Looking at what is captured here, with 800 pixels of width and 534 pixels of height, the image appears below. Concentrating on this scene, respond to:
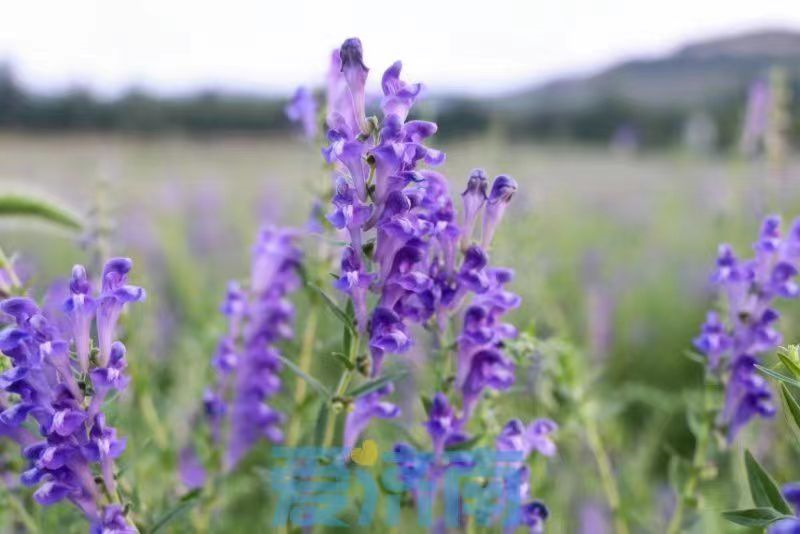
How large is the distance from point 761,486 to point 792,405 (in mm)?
136

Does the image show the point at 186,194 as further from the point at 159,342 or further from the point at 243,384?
the point at 243,384

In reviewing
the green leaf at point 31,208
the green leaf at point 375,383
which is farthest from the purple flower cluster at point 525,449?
the green leaf at point 31,208

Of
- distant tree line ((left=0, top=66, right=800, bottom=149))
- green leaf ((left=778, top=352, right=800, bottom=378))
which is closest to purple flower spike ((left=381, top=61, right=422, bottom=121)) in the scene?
green leaf ((left=778, top=352, right=800, bottom=378))

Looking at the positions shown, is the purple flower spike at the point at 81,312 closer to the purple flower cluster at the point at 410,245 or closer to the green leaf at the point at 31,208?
the purple flower cluster at the point at 410,245

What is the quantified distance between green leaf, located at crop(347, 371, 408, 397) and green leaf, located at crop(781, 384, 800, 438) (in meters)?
0.53

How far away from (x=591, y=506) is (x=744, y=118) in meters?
1.92

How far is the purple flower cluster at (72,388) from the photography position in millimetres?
1071

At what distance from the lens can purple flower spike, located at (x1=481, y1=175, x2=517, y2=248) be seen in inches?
54.6

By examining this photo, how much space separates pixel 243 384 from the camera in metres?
1.82

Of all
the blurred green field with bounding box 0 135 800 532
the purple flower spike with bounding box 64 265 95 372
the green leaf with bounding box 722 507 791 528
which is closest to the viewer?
the green leaf with bounding box 722 507 791 528

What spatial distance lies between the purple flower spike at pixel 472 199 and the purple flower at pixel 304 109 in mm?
662

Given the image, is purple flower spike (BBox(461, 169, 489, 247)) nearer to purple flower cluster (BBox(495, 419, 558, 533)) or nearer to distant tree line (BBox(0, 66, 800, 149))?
purple flower cluster (BBox(495, 419, 558, 533))

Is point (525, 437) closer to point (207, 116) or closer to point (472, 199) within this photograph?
point (472, 199)

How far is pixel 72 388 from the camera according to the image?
1094mm
